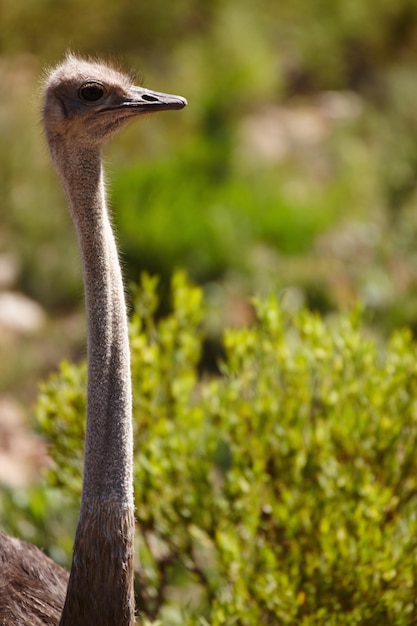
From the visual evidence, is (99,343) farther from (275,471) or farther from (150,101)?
(275,471)

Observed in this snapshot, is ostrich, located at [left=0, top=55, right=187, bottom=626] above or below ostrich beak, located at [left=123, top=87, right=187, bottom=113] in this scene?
below

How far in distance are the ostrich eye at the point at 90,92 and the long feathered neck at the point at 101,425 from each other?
5.1 inches

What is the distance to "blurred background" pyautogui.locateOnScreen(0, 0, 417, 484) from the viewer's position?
8.02 meters

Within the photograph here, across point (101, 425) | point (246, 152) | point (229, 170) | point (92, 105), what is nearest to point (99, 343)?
point (101, 425)

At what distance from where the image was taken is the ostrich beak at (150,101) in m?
2.70

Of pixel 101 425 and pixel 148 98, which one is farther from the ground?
pixel 148 98

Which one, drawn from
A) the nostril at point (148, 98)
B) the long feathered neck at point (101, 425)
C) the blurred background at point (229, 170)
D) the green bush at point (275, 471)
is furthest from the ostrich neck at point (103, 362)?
the green bush at point (275, 471)

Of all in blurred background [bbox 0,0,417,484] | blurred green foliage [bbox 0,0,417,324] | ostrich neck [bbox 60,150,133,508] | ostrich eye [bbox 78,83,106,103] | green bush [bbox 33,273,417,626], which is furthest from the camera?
blurred green foliage [bbox 0,0,417,324]

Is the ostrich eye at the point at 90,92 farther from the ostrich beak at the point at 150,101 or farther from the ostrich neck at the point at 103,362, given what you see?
the ostrich neck at the point at 103,362

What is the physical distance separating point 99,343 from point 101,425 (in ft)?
0.62

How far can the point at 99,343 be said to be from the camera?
2.63 meters

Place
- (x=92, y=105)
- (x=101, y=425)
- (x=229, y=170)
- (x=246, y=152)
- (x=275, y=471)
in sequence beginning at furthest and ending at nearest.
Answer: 1. (x=246, y=152)
2. (x=229, y=170)
3. (x=275, y=471)
4. (x=92, y=105)
5. (x=101, y=425)

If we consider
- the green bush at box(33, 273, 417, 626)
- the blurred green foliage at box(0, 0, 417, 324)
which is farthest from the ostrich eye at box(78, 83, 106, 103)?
the blurred green foliage at box(0, 0, 417, 324)

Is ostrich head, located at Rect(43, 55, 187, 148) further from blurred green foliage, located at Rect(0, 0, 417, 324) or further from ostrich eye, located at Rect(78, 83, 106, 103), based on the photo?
blurred green foliage, located at Rect(0, 0, 417, 324)
